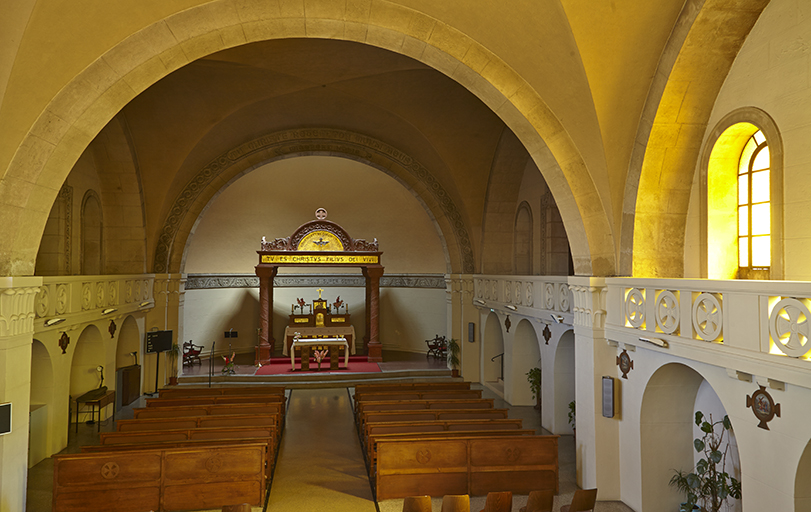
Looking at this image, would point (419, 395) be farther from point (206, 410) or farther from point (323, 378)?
point (323, 378)

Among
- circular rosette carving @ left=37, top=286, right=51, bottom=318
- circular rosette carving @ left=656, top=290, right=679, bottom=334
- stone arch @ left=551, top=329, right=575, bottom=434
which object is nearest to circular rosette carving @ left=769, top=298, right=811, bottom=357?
circular rosette carving @ left=656, top=290, right=679, bottom=334

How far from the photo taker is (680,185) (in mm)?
8938

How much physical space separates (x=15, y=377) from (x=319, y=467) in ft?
16.8

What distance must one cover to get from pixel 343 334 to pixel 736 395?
15.4 m

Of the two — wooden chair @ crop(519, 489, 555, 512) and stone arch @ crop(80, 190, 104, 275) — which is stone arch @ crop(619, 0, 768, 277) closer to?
wooden chair @ crop(519, 489, 555, 512)

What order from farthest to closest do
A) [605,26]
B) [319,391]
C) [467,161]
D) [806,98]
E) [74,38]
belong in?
[319,391] < [467,161] < [605,26] < [74,38] < [806,98]

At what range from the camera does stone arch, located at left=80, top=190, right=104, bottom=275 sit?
47.6ft

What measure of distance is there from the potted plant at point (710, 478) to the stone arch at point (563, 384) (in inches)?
169

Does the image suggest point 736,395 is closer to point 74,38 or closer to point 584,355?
point 584,355

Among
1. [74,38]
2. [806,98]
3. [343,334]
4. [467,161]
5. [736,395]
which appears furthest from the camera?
[343,334]

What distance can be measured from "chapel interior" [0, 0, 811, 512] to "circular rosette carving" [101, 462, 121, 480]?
37.5 inches

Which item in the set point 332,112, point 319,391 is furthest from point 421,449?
point 332,112

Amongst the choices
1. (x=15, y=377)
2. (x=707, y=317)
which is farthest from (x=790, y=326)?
(x=15, y=377)

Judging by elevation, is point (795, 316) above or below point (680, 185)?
below
